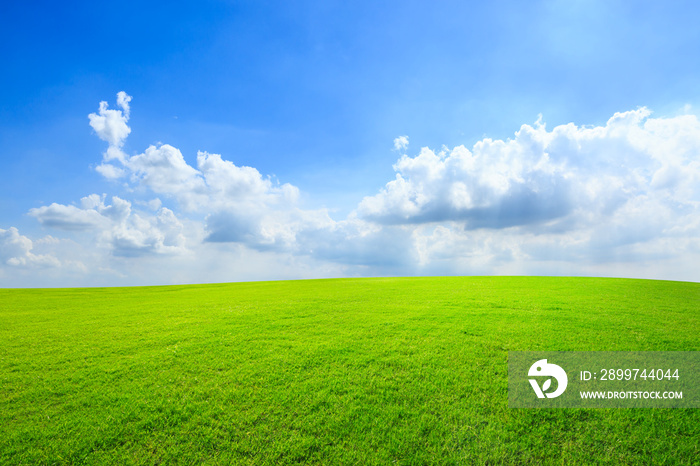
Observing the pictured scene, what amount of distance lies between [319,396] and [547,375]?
7330mm

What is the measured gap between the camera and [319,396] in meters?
8.70

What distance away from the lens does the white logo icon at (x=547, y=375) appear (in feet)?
30.0

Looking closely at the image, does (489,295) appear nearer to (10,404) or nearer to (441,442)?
(441,442)

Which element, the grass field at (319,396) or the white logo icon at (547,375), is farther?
the white logo icon at (547,375)

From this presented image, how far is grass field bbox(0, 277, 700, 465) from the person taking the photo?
695 centimetres

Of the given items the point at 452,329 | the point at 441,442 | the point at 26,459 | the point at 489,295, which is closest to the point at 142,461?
the point at 26,459

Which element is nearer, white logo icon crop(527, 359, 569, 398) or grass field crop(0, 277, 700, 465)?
grass field crop(0, 277, 700, 465)

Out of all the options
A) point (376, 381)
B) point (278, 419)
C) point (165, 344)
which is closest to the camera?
point (278, 419)

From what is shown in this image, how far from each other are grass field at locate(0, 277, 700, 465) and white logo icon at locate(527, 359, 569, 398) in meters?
0.89

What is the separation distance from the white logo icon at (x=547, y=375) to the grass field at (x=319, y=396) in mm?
887

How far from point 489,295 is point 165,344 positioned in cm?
2200

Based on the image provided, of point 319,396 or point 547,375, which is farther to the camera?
point 547,375

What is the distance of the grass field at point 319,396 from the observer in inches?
274

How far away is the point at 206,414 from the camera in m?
8.09
